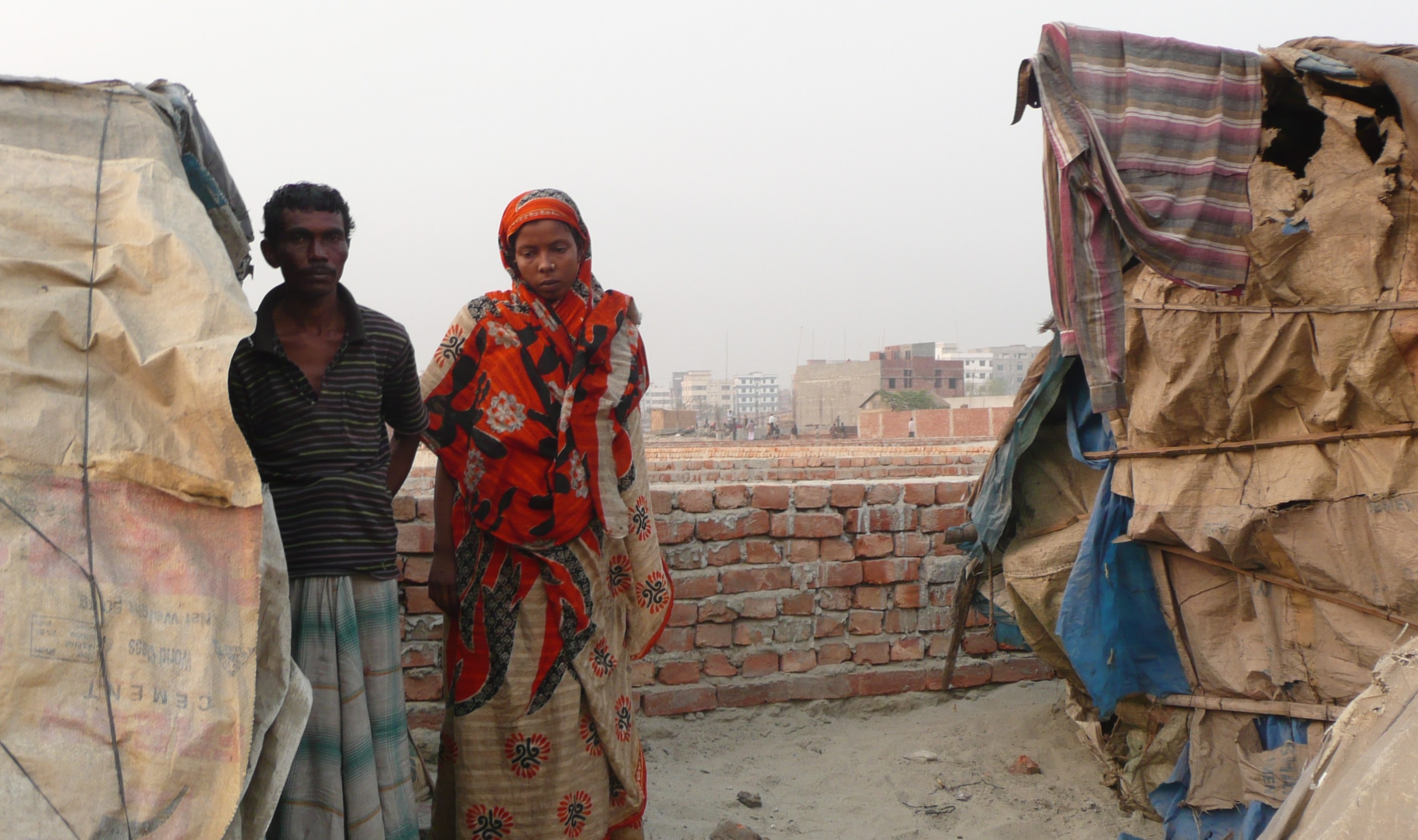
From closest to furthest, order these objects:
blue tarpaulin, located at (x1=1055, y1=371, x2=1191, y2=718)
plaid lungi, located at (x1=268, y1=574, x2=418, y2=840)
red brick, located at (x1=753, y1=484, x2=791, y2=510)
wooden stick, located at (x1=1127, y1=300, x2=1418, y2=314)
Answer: plaid lungi, located at (x1=268, y1=574, x2=418, y2=840) → wooden stick, located at (x1=1127, y1=300, x2=1418, y2=314) → blue tarpaulin, located at (x1=1055, y1=371, x2=1191, y2=718) → red brick, located at (x1=753, y1=484, x2=791, y2=510)

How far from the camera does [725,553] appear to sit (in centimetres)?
415

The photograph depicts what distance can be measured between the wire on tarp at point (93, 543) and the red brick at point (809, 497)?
3001mm

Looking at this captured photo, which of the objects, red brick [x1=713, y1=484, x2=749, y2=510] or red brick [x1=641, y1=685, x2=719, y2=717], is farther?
red brick [x1=713, y1=484, x2=749, y2=510]

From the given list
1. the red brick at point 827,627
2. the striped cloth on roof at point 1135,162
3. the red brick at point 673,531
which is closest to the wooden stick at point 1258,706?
the striped cloth on roof at point 1135,162

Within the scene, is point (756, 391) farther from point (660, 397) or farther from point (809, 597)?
point (809, 597)

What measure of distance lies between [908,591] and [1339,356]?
6.94ft

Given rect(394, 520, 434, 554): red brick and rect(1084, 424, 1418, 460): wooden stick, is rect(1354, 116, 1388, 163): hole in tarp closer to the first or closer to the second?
rect(1084, 424, 1418, 460): wooden stick

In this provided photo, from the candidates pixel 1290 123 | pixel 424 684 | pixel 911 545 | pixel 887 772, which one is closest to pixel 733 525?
pixel 911 545

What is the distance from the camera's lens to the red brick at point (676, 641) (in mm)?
4062

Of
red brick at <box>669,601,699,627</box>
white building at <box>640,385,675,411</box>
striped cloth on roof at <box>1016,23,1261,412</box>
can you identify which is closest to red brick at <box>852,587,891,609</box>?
red brick at <box>669,601,699,627</box>

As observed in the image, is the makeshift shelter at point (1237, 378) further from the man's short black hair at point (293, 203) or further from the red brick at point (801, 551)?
the man's short black hair at point (293, 203)

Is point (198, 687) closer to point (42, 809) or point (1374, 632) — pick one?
point (42, 809)

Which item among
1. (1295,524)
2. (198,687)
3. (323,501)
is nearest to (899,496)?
(1295,524)

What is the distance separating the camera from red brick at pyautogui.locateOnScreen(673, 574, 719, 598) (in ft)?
13.4
